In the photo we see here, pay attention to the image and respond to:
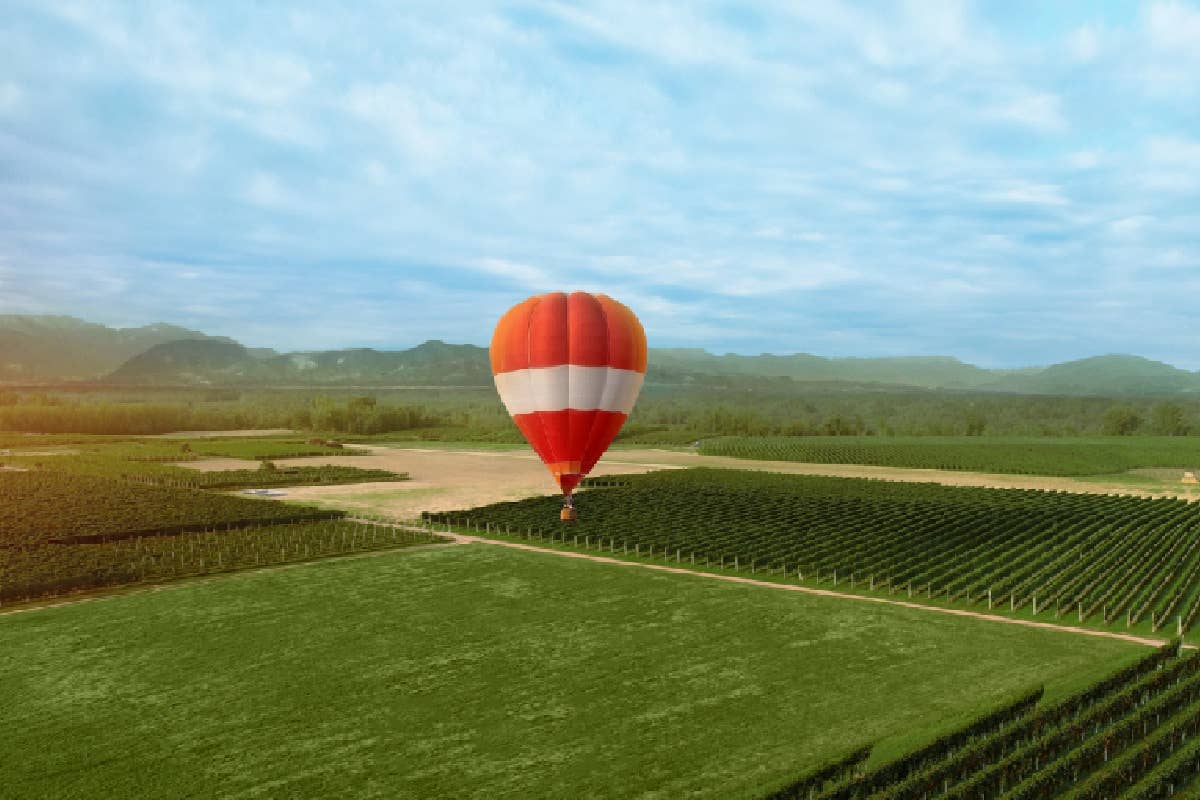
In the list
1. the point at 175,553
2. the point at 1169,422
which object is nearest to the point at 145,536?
the point at 175,553

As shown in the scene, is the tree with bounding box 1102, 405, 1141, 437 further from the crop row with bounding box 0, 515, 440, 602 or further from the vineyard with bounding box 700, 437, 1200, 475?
the crop row with bounding box 0, 515, 440, 602

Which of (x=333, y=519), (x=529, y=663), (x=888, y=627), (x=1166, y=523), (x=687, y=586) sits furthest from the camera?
(x=333, y=519)

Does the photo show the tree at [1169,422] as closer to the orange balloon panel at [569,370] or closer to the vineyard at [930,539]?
the vineyard at [930,539]

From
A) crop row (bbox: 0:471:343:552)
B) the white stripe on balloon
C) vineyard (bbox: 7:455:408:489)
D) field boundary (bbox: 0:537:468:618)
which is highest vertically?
the white stripe on balloon

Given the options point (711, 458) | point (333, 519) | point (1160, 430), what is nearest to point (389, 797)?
point (333, 519)

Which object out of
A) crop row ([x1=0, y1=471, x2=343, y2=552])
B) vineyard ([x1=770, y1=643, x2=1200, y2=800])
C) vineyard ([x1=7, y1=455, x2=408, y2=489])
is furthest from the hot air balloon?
vineyard ([x1=7, y1=455, x2=408, y2=489])

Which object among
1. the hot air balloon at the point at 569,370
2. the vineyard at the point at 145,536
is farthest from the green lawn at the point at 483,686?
the hot air balloon at the point at 569,370

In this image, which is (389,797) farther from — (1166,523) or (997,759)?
(1166,523)
